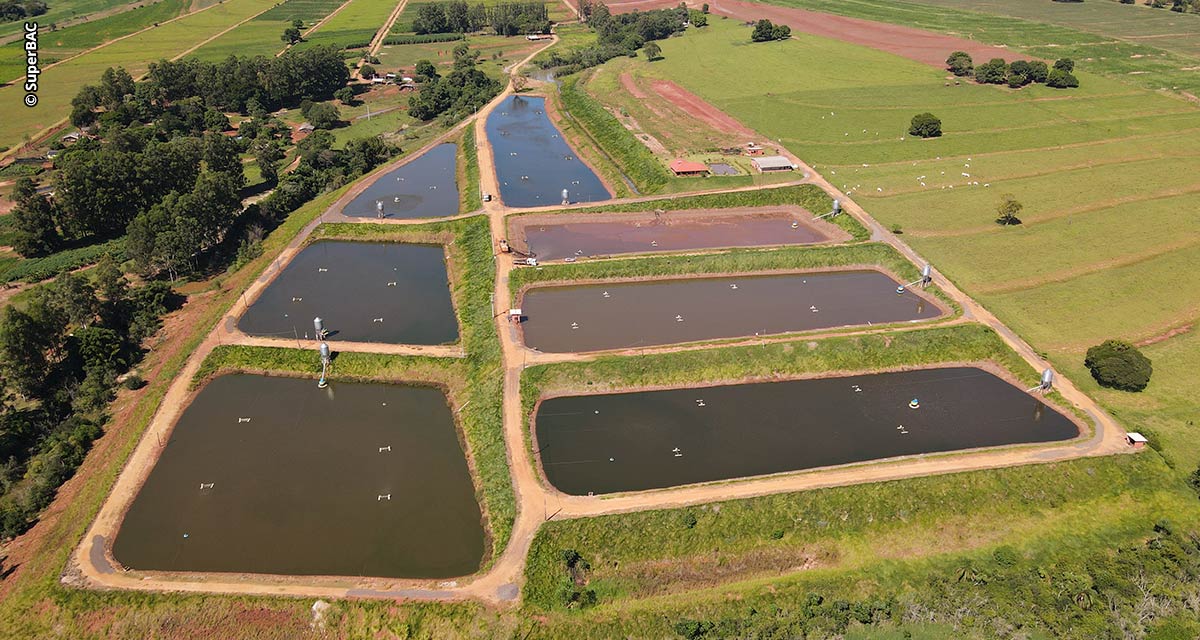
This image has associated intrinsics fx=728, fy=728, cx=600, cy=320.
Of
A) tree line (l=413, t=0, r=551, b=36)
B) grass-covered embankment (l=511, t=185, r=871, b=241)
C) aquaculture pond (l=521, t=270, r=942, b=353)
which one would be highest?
tree line (l=413, t=0, r=551, b=36)

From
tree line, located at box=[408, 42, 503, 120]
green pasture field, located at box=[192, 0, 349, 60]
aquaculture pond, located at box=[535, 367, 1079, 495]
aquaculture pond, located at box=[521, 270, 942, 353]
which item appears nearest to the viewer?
aquaculture pond, located at box=[535, 367, 1079, 495]

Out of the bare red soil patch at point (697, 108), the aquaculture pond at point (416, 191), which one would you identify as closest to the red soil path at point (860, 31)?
the bare red soil patch at point (697, 108)

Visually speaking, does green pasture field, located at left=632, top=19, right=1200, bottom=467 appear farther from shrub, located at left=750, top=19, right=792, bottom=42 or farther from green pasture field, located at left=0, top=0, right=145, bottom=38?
green pasture field, located at left=0, top=0, right=145, bottom=38

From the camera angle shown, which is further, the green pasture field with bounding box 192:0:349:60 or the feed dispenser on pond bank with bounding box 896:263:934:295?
the green pasture field with bounding box 192:0:349:60

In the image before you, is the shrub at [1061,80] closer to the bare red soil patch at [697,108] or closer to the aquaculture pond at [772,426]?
the bare red soil patch at [697,108]

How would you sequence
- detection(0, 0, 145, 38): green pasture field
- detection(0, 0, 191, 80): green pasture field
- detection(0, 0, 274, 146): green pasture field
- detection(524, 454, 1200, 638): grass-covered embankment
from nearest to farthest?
1. detection(524, 454, 1200, 638): grass-covered embankment
2. detection(0, 0, 274, 146): green pasture field
3. detection(0, 0, 191, 80): green pasture field
4. detection(0, 0, 145, 38): green pasture field

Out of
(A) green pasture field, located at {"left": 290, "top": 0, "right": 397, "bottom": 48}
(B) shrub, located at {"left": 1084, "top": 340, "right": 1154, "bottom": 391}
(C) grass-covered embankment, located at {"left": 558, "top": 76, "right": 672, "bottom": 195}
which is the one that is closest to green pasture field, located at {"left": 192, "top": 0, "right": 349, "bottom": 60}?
(A) green pasture field, located at {"left": 290, "top": 0, "right": 397, "bottom": 48}

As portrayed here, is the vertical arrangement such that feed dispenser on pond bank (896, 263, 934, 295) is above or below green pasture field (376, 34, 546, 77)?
below
